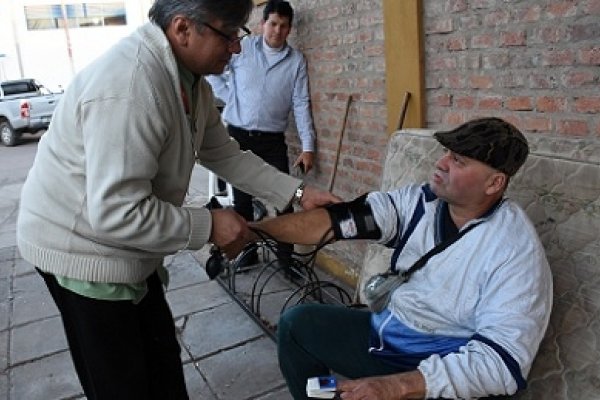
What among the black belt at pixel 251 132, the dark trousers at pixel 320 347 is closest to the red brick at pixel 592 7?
the dark trousers at pixel 320 347

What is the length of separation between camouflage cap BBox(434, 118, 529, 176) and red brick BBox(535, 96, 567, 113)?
0.75m

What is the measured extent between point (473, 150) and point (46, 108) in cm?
1453

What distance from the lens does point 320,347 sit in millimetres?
1960

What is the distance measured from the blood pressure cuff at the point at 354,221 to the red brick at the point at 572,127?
0.91 meters

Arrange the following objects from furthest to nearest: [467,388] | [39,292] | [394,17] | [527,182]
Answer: [39,292] < [394,17] < [527,182] < [467,388]

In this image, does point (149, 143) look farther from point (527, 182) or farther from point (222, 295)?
point (222, 295)

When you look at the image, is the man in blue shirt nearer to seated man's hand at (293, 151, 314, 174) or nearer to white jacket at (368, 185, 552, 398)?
seated man's hand at (293, 151, 314, 174)

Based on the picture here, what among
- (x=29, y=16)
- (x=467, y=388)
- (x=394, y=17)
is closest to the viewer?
(x=467, y=388)

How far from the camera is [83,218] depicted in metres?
1.63

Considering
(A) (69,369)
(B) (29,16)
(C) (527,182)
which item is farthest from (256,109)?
(B) (29,16)

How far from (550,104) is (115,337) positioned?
1.88 meters

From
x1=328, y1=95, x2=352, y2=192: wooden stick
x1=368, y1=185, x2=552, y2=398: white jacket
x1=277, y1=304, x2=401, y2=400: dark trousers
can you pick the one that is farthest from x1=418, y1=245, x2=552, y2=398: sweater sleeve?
x1=328, y1=95, x2=352, y2=192: wooden stick

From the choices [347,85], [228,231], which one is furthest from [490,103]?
[228,231]

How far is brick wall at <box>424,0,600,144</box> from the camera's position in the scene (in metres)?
2.10
